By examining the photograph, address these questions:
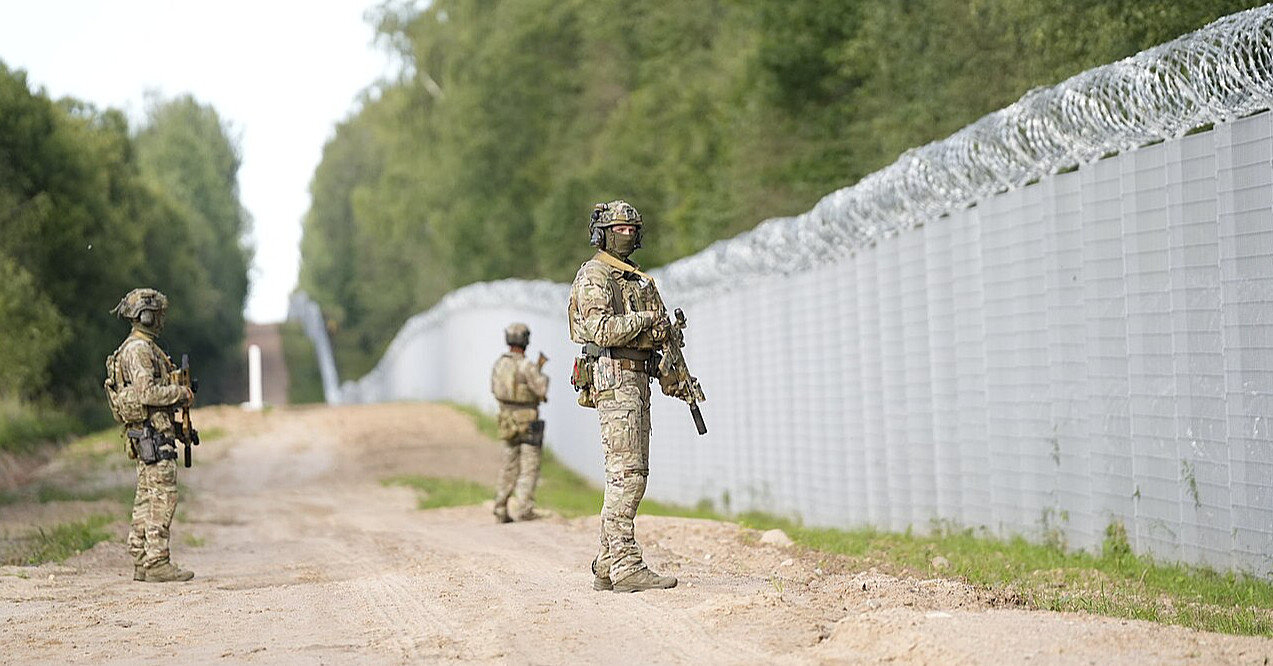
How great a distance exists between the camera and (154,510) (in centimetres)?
1042

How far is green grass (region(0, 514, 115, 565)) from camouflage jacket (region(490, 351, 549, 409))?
3.58 m

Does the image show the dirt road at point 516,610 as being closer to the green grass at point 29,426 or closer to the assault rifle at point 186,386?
the assault rifle at point 186,386

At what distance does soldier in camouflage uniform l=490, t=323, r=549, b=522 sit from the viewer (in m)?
14.0

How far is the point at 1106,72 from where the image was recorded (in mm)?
8805

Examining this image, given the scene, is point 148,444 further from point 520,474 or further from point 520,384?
point 520,474

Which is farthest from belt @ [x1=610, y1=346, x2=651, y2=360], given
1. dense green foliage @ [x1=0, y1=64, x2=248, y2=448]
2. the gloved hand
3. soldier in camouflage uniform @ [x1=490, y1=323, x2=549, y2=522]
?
dense green foliage @ [x1=0, y1=64, x2=248, y2=448]

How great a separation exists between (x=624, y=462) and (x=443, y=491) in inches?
475

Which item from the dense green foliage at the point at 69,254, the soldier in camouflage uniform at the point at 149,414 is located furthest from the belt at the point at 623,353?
the dense green foliage at the point at 69,254

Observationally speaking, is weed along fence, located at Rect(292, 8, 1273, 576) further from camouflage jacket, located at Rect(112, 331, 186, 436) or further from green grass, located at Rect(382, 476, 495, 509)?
camouflage jacket, located at Rect(112, 331, 186, 436)

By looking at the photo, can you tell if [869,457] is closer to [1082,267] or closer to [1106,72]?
[1082,267]

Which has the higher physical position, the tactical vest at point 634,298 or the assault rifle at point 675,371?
the tactical vest at point 634,298

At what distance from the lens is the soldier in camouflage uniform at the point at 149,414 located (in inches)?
404

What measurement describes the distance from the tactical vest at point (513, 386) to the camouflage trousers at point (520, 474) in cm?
38

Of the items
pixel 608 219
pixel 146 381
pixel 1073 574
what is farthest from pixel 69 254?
pixel 1073 574
